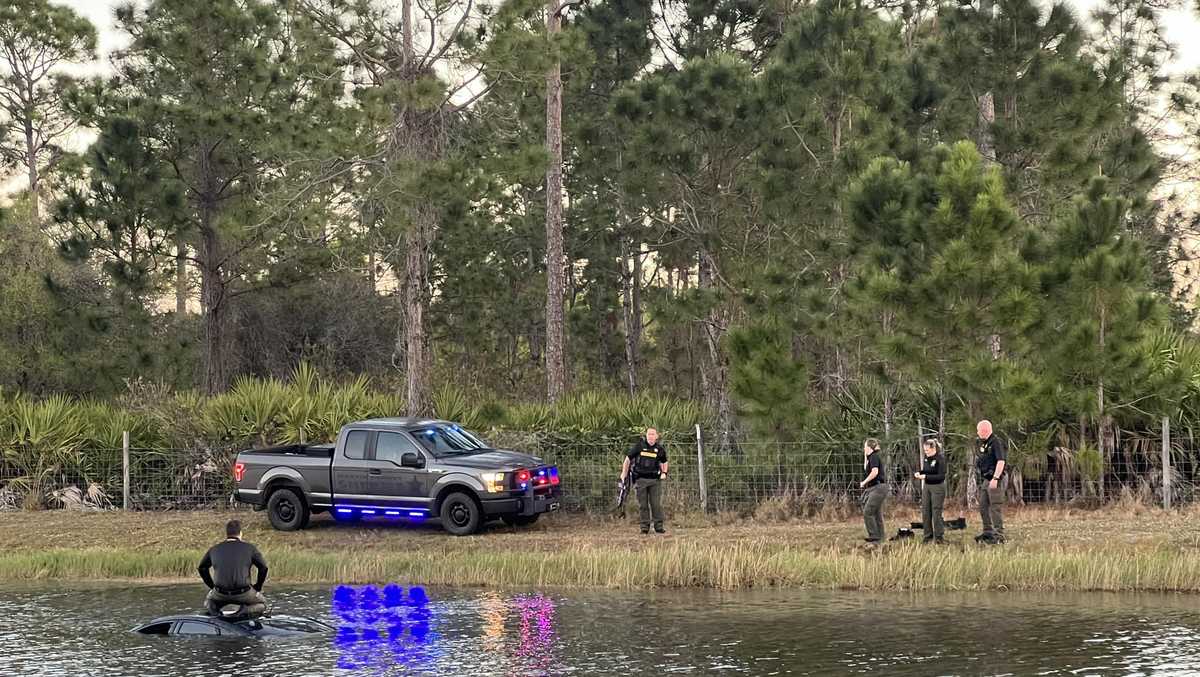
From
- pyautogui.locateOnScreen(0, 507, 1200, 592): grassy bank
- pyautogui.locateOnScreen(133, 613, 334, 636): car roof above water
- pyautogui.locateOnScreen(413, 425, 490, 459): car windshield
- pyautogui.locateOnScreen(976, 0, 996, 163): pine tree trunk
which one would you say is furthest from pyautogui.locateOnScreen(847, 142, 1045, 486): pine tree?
pyautogui.locateOnScreen(133, 613, 334, 636): car roof above water

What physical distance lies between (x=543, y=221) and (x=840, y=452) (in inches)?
987

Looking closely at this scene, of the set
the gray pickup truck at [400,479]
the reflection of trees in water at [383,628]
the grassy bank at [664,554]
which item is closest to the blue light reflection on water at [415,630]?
the reflection of trees in water at [383,628]

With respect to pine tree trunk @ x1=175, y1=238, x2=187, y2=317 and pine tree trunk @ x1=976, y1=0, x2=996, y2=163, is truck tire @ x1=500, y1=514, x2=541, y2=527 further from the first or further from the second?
pine tree trunk @ x1=175, y1=238, x2=187, y2=317

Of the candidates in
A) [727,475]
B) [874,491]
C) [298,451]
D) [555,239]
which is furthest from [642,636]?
[555,239]

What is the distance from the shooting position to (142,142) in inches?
1494

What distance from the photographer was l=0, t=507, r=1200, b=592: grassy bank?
1858 centimetres

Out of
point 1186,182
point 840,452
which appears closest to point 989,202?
point 840,452

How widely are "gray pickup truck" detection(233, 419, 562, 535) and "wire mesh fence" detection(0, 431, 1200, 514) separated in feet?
6.96

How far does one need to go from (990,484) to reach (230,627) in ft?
33.7

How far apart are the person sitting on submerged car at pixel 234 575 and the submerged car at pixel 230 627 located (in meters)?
0.16

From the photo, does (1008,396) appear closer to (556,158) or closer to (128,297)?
(556,158)

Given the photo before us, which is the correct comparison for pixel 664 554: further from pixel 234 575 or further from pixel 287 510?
pixel 287 510

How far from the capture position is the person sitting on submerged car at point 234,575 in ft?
52.5

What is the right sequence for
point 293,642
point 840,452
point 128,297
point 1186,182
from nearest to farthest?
point 293,642
point 840,452
point 128,297
point 1186,182
